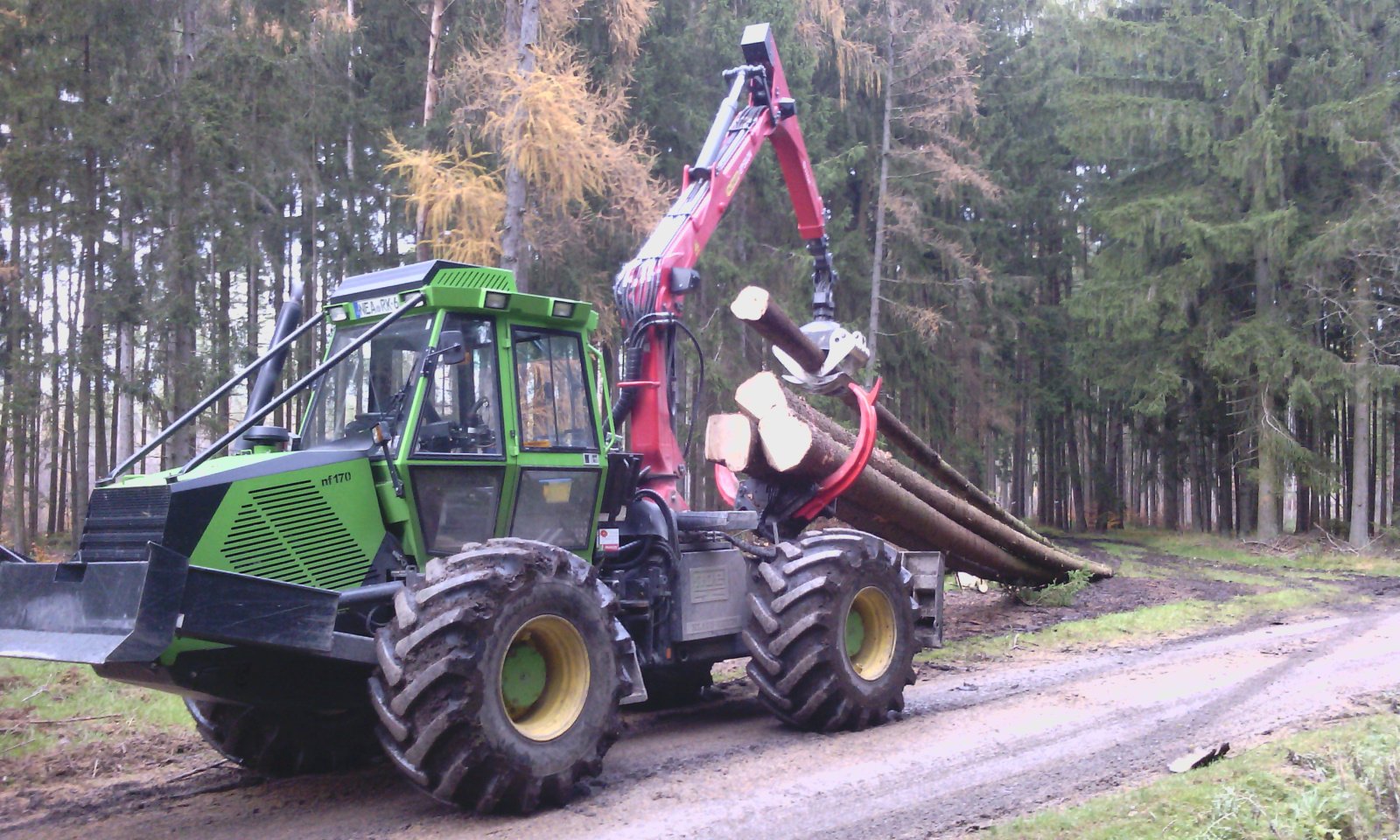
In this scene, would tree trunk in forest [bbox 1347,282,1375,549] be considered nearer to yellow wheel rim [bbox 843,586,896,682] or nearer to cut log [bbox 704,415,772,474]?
cut log [bbox 704,415,772,474]

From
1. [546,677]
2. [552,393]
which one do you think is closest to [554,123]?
[552,393]

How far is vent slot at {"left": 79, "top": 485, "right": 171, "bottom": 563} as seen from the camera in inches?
221

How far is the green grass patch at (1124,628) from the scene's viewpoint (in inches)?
477

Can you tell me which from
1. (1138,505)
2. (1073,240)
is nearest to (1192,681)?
(1073,240)

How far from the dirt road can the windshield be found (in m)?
2.21

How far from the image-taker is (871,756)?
7.52 metres

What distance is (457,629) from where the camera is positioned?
580cm

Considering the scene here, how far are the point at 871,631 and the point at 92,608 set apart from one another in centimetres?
561

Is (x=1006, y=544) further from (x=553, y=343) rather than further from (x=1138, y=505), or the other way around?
(x=1138, y=505)

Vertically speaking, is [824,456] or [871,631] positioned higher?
[824,456]

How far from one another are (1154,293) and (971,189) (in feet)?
17.9

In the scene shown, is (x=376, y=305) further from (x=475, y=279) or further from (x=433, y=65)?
(x=433, y=65)

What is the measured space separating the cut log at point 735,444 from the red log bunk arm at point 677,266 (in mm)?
727

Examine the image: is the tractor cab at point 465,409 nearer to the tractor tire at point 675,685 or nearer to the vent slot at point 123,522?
the vent slot at point 123,522
